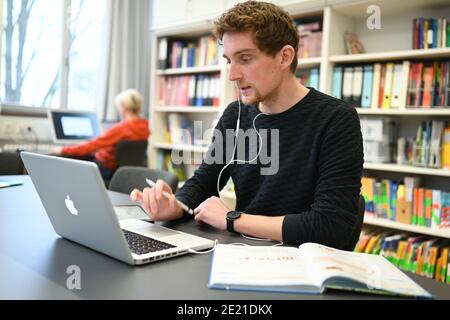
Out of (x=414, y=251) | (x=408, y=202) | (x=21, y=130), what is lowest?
(x=414, y=251)

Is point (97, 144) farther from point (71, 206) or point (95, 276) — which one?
point (95, 276)

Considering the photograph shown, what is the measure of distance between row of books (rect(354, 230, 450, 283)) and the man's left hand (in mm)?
1537

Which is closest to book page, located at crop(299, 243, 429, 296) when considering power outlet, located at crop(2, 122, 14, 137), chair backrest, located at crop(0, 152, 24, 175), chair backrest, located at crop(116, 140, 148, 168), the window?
chair backrest, located at crop(0, 152, 24, 175)

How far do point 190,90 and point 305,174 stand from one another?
246 centimetres

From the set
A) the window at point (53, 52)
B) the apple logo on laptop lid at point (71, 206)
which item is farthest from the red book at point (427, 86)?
the window at point (53, 52)

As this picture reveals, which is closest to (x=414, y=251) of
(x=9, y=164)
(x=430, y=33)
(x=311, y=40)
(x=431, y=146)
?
(x=431, y=146)

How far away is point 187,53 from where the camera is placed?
358 centimetres

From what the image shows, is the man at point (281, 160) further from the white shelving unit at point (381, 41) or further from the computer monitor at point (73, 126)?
the computer monitor at point (73, 126)

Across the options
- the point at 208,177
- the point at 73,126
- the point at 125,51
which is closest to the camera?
the point at 208,177

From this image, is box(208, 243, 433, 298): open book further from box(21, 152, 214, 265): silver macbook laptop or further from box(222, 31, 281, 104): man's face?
box(222, 31, 281, 104): man's face

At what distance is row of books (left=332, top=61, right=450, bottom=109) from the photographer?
2.33 meters

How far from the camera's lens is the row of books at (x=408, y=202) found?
2328 millimetres
